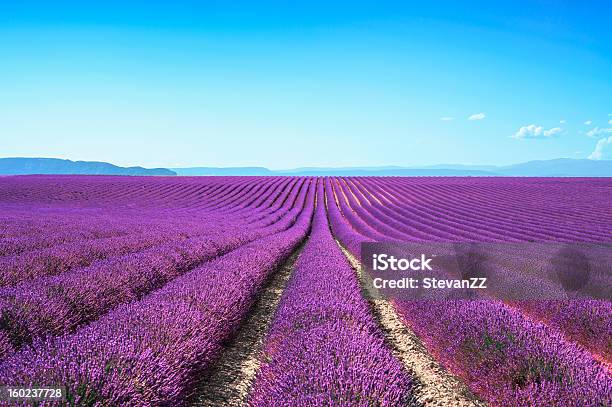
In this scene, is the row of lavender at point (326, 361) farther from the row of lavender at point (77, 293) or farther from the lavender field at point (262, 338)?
the row of lavender at point (77, 293)

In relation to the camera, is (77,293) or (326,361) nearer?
(326,361)

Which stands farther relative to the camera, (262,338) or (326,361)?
(262,338)

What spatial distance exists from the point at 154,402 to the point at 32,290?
2117 mm

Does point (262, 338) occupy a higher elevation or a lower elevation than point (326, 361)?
lower

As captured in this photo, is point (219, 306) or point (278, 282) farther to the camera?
point (278, 282)

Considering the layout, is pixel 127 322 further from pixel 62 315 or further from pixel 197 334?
pixel 62 315

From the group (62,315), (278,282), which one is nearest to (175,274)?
(278,282)

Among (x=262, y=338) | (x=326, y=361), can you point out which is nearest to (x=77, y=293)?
(x=262, y=338)

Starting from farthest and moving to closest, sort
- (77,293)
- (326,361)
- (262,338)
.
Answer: (262,338)
(77,293)
(326,361)

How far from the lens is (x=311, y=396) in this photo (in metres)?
1.82

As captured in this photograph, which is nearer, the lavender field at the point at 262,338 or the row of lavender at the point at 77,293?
the lavender field at the point at 262,338

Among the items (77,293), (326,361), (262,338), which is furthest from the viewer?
(262,338)

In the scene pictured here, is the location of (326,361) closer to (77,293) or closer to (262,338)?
(262,338)

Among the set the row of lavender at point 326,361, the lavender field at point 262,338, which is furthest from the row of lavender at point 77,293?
the row of lavender at point 326,361
